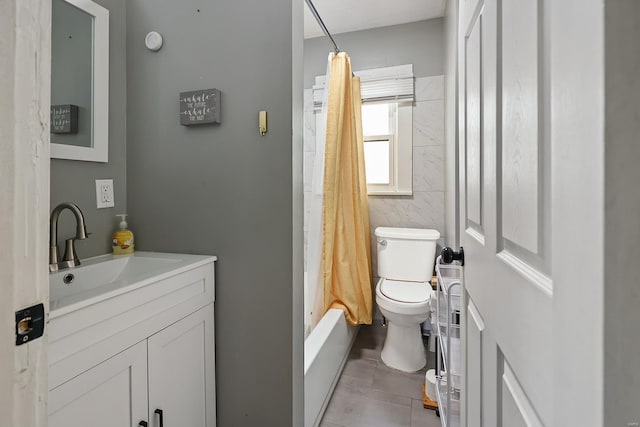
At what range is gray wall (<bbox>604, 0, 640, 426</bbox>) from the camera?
0.87ft

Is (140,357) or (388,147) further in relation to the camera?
(388,147)

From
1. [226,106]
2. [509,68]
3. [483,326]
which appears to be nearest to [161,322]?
[226,106]

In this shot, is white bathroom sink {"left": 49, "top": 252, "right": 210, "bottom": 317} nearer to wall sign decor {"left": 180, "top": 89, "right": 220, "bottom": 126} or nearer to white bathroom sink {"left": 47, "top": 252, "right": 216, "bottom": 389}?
white bathroom sink {"left": 47, "top": 252, "right": 216, "bottom": 389}

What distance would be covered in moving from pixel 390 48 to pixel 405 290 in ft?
6.35

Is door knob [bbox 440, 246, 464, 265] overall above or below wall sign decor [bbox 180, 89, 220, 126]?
below

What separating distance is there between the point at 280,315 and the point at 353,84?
193 centimetres

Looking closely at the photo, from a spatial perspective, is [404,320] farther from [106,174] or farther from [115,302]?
[106,174]

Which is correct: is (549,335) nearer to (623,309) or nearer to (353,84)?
(623,309)

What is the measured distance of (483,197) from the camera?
2.39 feet

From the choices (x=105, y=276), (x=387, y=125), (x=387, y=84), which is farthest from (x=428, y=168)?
(x=105, y=276)

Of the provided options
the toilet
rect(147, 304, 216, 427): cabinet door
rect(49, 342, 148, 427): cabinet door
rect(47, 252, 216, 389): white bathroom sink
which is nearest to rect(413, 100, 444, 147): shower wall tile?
the toilet

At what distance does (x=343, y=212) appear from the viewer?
2.21 metres

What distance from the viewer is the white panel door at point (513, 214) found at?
1.36 feet

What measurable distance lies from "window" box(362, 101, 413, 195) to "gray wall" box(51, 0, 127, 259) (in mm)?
1802
